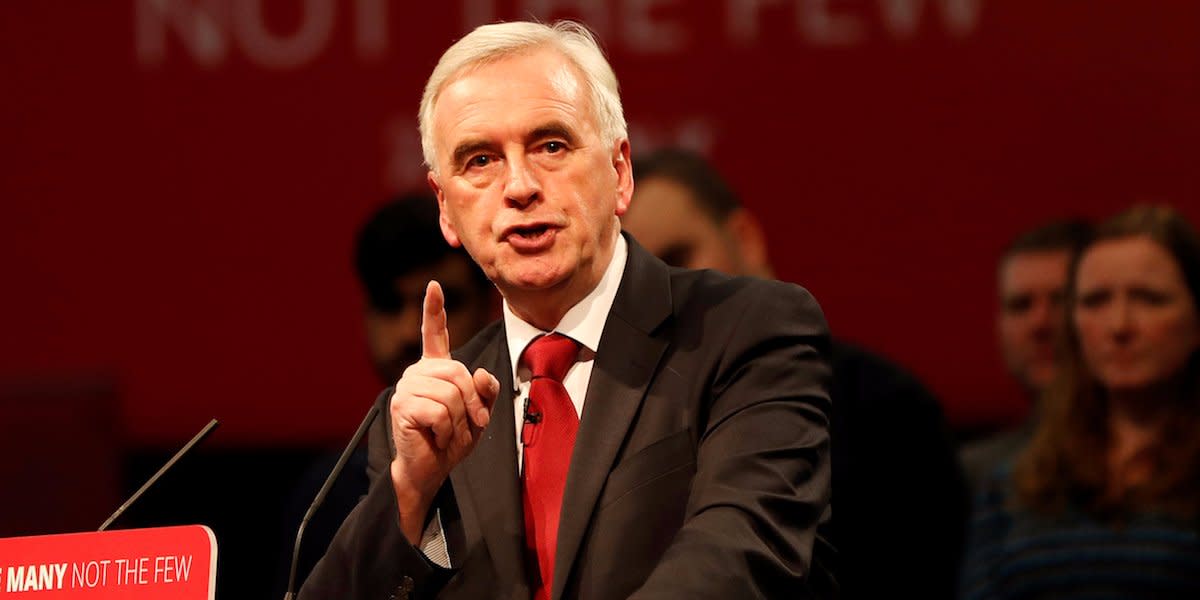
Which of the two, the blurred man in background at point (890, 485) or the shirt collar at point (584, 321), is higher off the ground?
the shirt collar at point (584, 321)

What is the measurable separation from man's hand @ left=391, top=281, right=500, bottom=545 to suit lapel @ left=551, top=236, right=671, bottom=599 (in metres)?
0.12

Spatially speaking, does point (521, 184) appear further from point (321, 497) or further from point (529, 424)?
point (321, 497)

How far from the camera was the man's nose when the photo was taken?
1892 mm

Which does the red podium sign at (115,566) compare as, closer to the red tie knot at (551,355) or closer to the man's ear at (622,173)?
the red tie knot at (551,355)

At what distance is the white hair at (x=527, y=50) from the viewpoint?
6.37 ft

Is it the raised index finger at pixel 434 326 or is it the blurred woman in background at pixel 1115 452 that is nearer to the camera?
the raised index finger at pixel 434 326

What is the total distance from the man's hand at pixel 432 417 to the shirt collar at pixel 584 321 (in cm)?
18

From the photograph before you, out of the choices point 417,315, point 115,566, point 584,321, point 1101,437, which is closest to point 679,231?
point 417,315

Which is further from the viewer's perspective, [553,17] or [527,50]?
[553,17]

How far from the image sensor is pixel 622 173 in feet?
6.86

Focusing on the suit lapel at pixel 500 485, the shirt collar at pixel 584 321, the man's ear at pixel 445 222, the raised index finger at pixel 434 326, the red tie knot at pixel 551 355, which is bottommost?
the suit lapel at pixel 500 485

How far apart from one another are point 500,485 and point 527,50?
1.69ft

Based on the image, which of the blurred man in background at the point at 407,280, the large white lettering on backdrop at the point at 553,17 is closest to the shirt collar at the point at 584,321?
the blurred man in background at the point at 407,280

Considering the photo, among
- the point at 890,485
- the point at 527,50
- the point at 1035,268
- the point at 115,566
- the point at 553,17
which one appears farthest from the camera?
the point at 553,17
